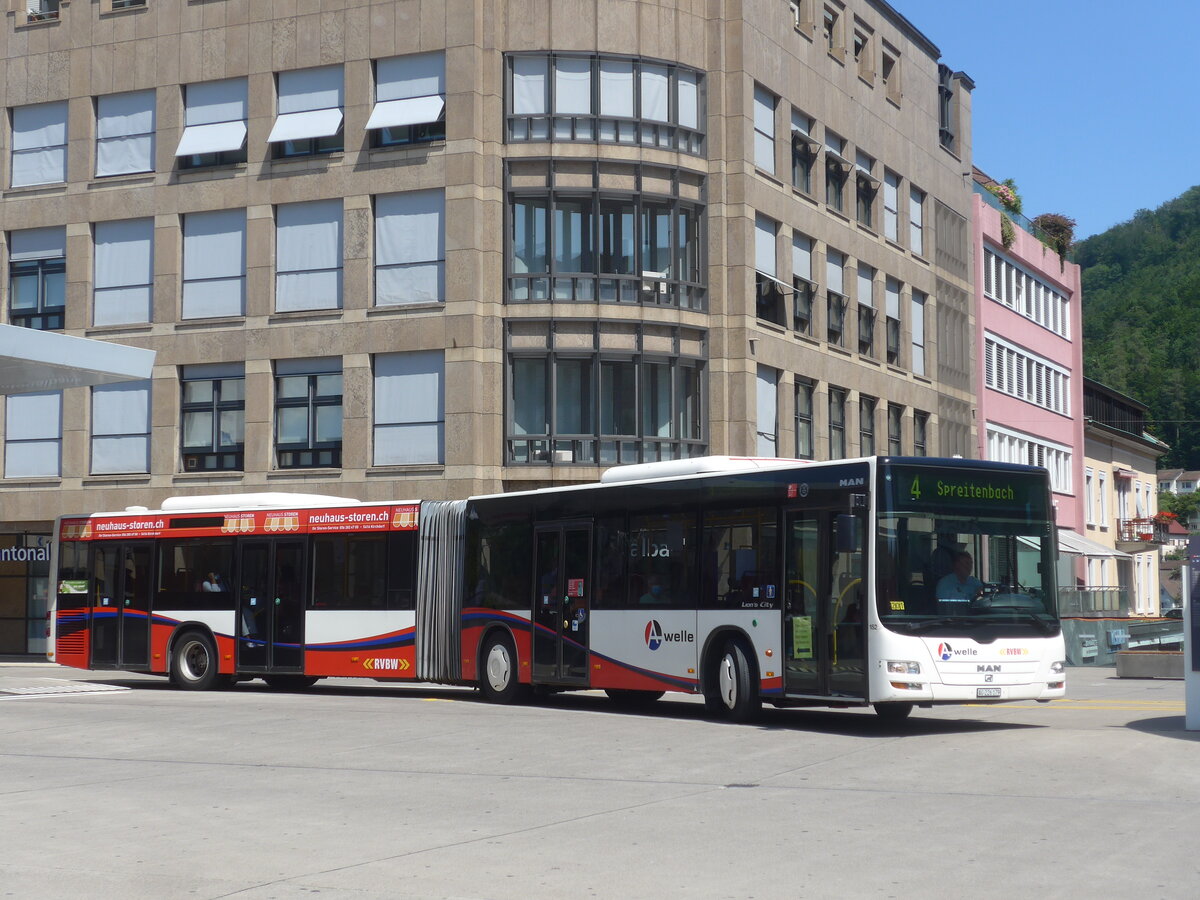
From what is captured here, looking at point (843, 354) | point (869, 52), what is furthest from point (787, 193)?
point (869, 52)

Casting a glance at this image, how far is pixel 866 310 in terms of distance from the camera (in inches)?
1714

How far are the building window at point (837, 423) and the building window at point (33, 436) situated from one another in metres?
18.4

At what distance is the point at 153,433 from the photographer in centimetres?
3691

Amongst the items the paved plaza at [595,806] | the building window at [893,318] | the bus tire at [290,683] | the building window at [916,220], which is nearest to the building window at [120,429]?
the bus tire at [290,683]

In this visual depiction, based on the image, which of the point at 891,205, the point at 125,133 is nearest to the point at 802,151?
the point at 891,205

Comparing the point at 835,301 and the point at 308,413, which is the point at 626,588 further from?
the point at 835,301

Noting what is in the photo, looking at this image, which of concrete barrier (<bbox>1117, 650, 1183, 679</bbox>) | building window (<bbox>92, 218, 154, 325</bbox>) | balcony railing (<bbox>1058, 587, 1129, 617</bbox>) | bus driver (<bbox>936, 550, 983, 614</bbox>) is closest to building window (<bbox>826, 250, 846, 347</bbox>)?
balcony railing (<bbox>1058, 587, 1129, 617</bbox>)

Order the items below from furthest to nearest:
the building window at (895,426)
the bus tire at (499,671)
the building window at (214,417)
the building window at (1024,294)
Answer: the building window at (1024,294)
the building window at (895,426)
the building window at (214,417)
the bus tire at (499,671)

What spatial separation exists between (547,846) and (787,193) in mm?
29986

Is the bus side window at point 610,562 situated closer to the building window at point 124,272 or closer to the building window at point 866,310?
the building window at point 124,272

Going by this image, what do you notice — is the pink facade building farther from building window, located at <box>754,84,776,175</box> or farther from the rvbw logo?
the rvbw logo

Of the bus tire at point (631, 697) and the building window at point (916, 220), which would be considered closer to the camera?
the bus tire at point (631, 697)

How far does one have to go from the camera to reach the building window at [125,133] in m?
37.3

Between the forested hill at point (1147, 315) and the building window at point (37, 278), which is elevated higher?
the forested hill at point (1147, 315)
